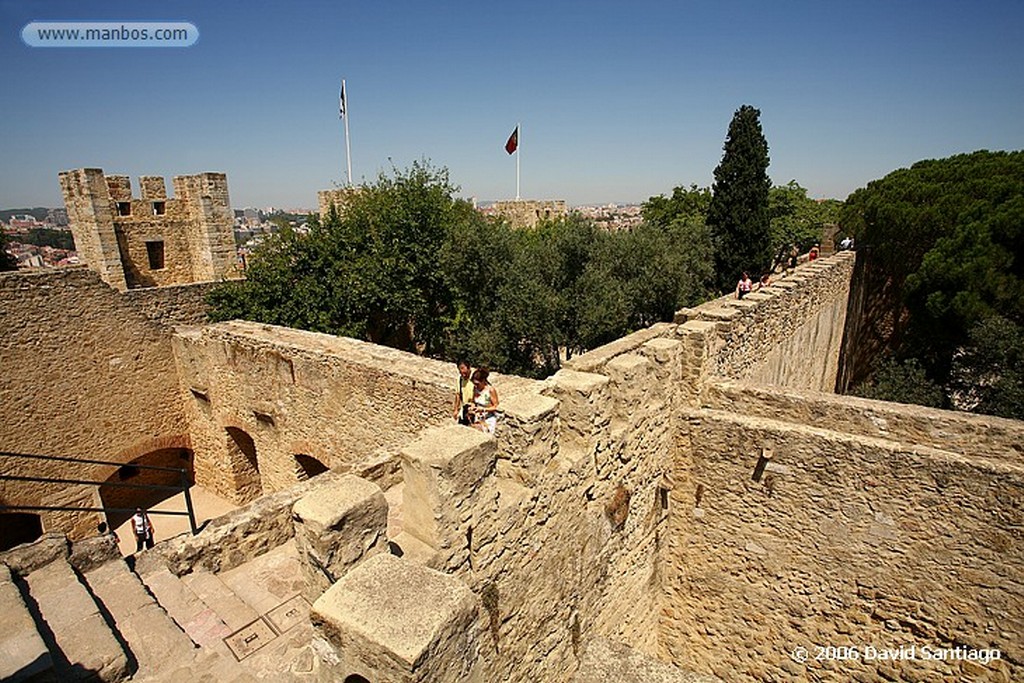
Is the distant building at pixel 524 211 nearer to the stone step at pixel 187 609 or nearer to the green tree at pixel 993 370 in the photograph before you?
the green tree at pixel 993 370

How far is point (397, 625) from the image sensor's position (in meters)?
2.61

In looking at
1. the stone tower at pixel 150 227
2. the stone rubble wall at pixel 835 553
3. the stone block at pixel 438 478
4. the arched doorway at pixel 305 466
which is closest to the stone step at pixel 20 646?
the stone block at pixel 438 478

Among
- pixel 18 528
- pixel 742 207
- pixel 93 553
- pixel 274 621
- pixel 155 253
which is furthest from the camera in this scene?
pixel 742 207

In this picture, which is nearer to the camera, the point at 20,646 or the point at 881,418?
the point at 20,646

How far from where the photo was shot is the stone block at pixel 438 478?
356 centimetres

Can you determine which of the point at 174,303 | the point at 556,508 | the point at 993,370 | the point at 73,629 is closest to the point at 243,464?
the point at 174,303

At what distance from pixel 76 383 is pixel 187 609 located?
8850 millimetres

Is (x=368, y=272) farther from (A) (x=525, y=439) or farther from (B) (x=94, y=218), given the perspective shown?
(A) (x=525, y=439)

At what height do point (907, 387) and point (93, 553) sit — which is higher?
point (93, 553)

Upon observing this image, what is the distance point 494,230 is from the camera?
15.4 metres

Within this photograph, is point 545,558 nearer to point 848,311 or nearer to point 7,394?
point 7,394

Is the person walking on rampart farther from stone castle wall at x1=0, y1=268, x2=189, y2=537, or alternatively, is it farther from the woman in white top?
the woman in white top

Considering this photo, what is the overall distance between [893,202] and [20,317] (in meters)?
22.4

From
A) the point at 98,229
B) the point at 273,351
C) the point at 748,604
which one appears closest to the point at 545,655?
the point at 748,604
